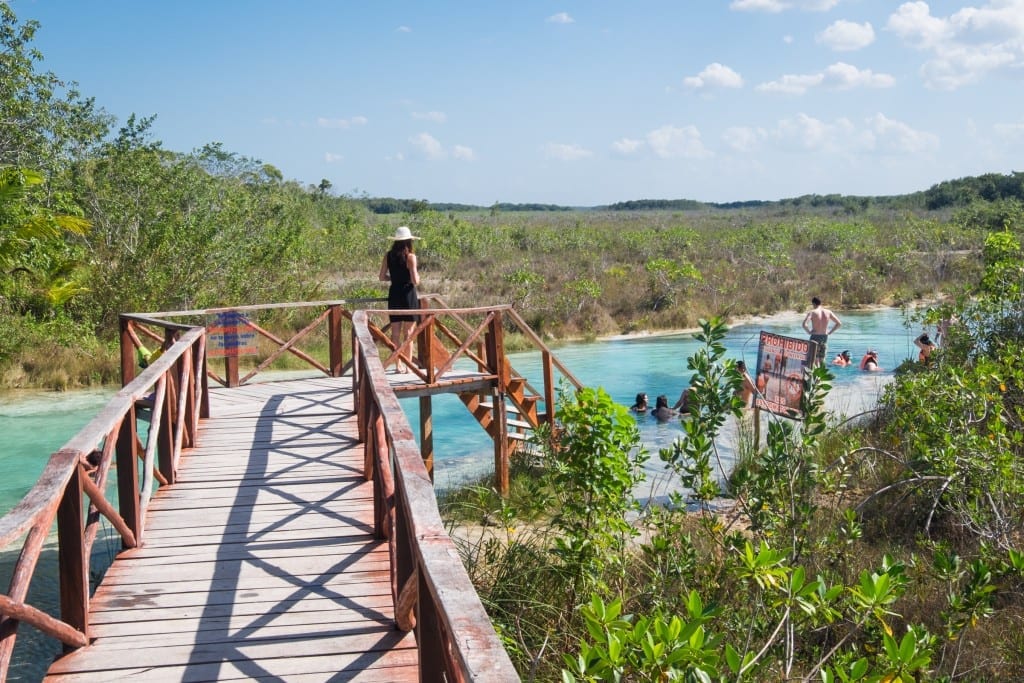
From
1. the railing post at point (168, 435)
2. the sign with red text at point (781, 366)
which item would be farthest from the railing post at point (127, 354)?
the sign with red text at point (781, 366)

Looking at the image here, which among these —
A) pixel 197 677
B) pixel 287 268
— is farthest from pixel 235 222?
pixel 197 677

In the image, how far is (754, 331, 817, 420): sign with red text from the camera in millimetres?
10516

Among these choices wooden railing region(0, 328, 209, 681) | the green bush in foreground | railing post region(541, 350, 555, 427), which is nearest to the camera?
wooden railing region(0, 328, 209, 681)

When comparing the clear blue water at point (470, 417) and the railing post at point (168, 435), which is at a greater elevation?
the railing post at point (168, 435)

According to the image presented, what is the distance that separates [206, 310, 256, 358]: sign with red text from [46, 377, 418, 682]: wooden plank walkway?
329 centimetres

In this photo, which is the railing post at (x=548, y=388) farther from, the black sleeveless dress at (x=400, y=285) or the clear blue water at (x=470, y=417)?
the black sleeveless dress at (x=400, y=285)

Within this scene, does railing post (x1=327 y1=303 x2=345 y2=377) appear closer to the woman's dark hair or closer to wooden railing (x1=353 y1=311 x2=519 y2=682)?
the woman's dark hair

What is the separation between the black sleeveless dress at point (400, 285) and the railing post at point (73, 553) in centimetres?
668

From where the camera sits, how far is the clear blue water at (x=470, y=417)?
898cm

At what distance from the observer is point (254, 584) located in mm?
4492

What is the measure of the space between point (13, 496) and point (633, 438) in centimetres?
831

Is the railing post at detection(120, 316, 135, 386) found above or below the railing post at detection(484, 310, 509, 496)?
above

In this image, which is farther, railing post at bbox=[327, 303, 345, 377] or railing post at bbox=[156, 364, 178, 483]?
railing post at bbox=[327, 303, 345, 377]

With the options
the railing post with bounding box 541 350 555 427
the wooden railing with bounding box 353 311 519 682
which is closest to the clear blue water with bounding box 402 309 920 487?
the railing post with bounding box 541 350 555 427
